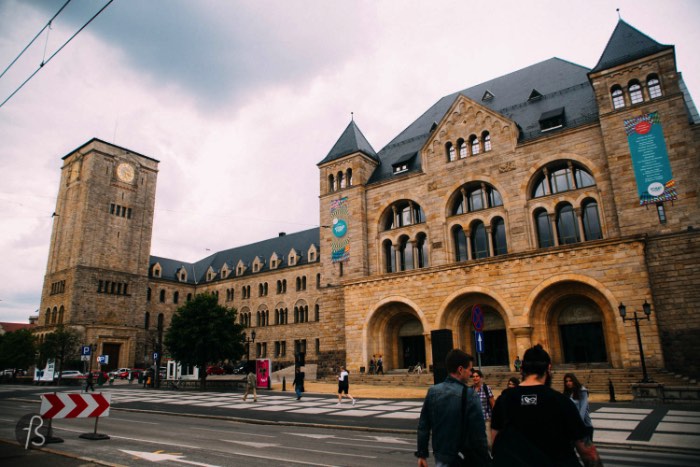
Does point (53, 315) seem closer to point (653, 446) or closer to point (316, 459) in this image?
point (316, 459)

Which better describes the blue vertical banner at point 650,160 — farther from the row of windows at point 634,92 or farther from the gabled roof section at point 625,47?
the gabled roof section at point 625,47

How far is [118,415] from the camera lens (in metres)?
19.0

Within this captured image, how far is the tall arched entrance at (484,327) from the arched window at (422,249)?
199 inches

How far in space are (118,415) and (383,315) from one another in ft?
66.2

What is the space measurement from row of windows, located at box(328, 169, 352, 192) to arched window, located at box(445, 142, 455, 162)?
8978mm

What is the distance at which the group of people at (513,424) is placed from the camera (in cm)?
370

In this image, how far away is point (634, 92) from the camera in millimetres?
28109

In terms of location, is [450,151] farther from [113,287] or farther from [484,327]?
[113,287]

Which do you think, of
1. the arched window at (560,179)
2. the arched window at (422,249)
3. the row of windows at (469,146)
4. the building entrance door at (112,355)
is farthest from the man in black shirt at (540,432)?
the building entrance door at (112,355)

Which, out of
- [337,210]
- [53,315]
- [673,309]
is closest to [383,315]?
[337,210]

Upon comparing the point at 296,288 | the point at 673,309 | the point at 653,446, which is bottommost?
the point at 653,446

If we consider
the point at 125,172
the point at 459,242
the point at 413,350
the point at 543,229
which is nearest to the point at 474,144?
the point at 459,242

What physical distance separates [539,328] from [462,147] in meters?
14.3
